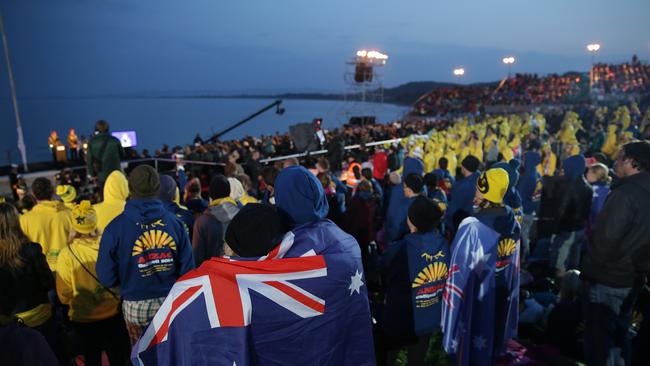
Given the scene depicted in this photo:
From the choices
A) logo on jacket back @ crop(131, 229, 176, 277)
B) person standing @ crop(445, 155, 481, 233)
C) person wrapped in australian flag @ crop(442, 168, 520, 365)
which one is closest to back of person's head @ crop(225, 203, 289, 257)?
logo on jacket back @ crop(131, 229, 176, 277)

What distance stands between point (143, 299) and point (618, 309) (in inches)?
157

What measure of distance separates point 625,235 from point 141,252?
3.92 meters

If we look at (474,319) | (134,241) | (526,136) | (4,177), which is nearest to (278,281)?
(134,241)

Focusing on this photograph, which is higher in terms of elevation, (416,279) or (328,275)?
(328,275)

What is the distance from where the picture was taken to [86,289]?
342cm

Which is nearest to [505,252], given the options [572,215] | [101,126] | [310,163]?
[572,215]

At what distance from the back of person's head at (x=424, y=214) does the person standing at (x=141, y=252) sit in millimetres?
1907

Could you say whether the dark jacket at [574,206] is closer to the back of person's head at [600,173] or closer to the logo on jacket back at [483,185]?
the back of person's head at [600,173]

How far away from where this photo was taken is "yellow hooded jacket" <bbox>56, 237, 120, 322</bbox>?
3.40m

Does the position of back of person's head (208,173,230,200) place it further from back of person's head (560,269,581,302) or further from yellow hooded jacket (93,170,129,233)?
back of person's head (560,269,581,302)

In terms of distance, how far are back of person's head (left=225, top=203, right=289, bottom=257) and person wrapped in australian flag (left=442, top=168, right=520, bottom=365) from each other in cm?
206

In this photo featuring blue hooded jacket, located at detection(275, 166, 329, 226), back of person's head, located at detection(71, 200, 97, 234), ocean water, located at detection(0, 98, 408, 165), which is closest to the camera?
blue hooded jacket, located at detection(275, 166, 329, 226)

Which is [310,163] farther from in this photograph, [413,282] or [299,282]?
[299,282]

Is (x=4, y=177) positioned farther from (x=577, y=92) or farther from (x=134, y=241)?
(x=577, y=92)
